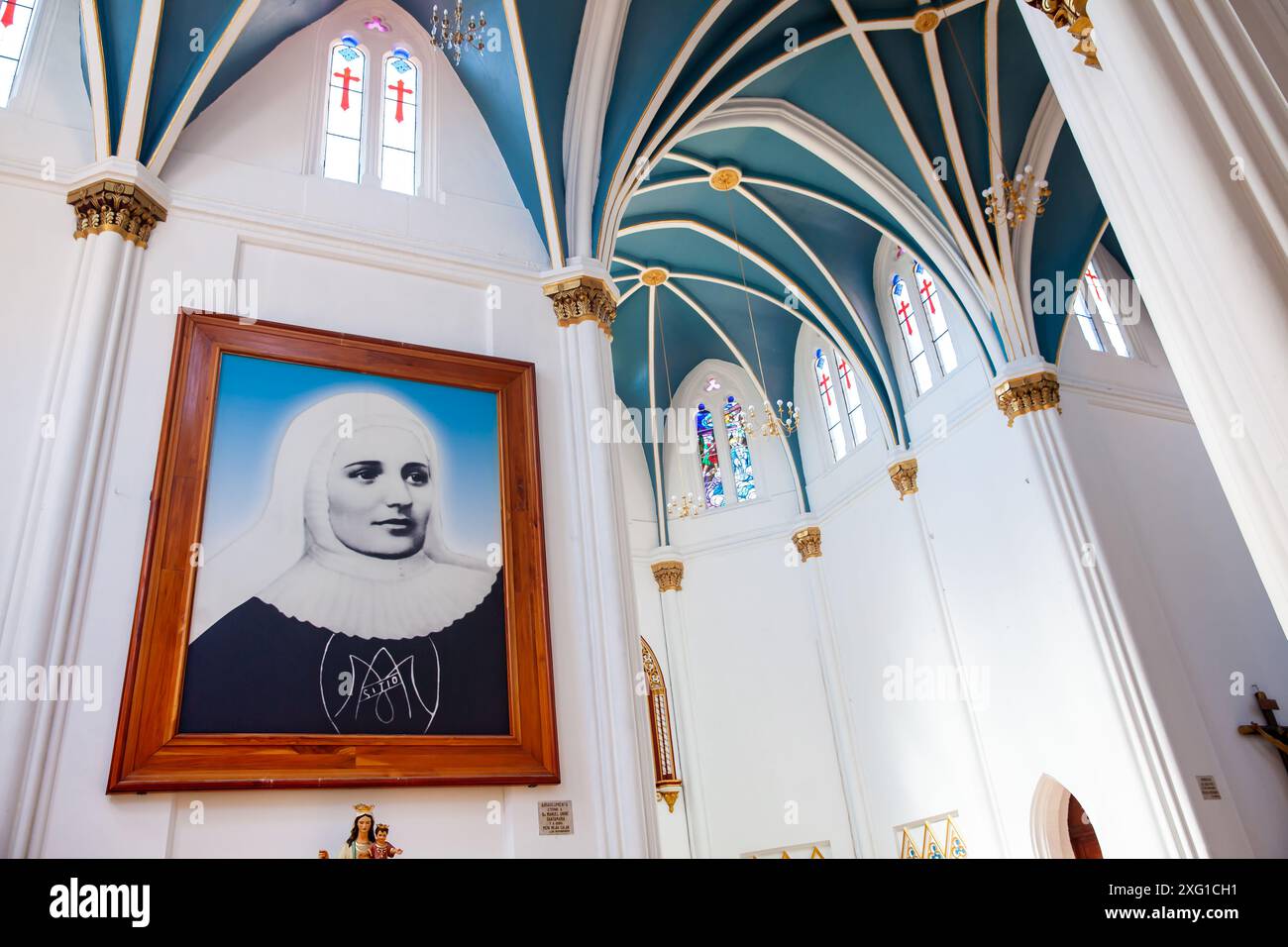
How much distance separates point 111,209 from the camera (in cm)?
754

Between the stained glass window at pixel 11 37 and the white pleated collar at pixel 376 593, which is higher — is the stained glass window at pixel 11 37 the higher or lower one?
the higher one

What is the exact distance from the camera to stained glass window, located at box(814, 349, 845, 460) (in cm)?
1608

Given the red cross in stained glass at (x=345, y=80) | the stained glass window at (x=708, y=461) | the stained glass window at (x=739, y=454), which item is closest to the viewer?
the red cross in stained glass at (x=345, y=80)

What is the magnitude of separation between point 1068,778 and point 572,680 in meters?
6.82

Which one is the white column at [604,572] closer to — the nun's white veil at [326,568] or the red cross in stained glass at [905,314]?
the nun's white veil at [326,568]

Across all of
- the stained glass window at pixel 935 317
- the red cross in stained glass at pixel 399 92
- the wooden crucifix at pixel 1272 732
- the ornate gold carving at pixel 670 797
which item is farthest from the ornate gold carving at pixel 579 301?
the wooden crucifix at pixel 1272 732

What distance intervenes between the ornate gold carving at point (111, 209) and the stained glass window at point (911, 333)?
1087cm

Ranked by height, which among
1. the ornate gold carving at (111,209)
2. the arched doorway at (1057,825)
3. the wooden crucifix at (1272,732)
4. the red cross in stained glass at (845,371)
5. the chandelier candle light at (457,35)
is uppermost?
the chandelier candle light at (457,35)

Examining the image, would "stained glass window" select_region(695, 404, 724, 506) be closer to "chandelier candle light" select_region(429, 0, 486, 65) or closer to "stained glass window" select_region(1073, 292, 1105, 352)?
"stained glass window" select_region(1073, 292, 1105, 352)

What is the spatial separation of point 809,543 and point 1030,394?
5129mm

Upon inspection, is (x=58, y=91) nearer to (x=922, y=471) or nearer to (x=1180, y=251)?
(x=1180, y=251)

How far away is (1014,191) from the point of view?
381 inches

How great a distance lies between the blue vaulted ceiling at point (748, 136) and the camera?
929cm

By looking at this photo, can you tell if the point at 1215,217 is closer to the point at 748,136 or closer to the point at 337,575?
the point at 337,575
